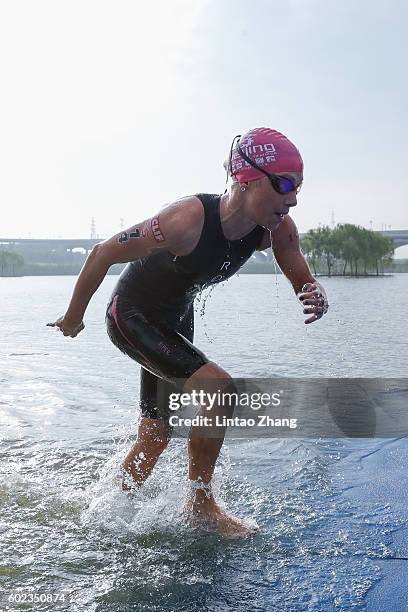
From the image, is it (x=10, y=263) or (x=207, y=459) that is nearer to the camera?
(x=207, y=459)

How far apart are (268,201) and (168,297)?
91cm

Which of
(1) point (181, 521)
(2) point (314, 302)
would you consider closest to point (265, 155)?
(2) point (314, 302)

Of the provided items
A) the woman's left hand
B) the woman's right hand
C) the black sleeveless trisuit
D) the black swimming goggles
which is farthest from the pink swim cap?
the woman's right hand

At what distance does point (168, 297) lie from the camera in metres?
4.09

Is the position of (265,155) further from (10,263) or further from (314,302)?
(10,263)

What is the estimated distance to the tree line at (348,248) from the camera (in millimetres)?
100250

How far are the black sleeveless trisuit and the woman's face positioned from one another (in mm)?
218

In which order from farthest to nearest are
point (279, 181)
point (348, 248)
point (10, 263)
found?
1. point (10, 263)
2. point (348, 248)
3. point (279, 181)

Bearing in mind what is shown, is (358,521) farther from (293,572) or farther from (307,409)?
(307,409)

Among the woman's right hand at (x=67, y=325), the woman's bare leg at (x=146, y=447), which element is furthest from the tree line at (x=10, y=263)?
the woman's right hand at (x=67, y=325)

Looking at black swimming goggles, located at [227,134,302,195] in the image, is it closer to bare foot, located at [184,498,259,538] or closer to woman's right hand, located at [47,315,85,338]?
woman's right hand, located at [47,315,85,338]

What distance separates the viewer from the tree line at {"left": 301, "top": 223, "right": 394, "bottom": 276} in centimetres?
10025

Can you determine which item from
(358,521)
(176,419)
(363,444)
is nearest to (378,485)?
(358,521)

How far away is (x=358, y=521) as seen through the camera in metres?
3.90
